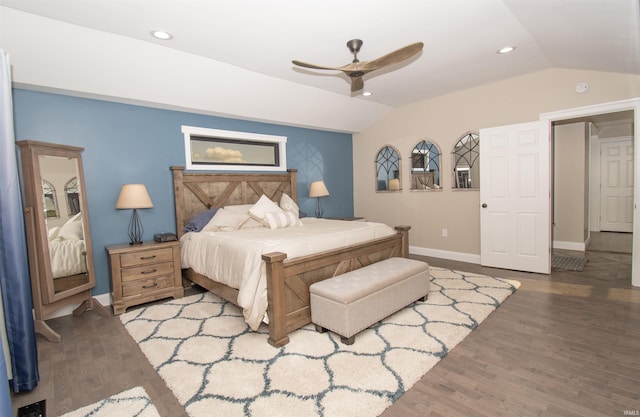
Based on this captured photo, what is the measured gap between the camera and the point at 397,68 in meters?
3.85

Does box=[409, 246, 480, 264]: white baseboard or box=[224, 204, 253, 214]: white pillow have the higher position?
box=[224, 204, 253, 214]: white pillow

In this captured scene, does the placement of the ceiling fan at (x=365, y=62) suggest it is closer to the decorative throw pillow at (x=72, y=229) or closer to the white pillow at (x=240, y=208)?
the white pillow at (x=240, y=208)

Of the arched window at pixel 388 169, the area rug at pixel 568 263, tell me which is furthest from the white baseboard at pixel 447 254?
the arched window at pixel 388 169

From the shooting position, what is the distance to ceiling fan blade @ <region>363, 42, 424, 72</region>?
246 cm

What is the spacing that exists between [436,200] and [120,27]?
15.8 ft

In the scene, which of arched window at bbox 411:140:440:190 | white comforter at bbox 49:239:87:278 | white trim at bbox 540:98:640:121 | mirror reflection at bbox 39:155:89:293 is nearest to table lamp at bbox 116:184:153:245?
mirror reflection at bbox 39:155:89:293

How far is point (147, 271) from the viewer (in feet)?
11.6

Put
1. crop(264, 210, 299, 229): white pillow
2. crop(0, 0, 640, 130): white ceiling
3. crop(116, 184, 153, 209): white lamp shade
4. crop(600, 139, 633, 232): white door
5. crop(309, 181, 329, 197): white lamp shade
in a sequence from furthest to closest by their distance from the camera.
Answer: crop(600, 139, 633, 232): white door → crop(309, 181, 329, 197): white lamp shade → crop(264, 210, 299, 229): white pillow → crop(116, 184, 153, 209): white lamp shade → crop(0, 0, 640, 130): white ceiling

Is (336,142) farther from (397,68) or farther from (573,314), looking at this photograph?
(573,314)

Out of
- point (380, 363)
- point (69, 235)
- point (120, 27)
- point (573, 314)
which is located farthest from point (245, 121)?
point (573, 314)

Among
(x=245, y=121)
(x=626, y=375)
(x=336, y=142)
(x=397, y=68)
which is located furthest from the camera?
(x=336, y=142)

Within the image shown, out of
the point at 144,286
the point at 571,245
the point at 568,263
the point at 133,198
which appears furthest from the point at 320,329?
the point at 571,245

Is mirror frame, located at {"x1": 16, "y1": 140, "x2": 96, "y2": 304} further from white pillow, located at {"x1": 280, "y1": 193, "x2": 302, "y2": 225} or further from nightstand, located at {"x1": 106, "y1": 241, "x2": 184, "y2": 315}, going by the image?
white pillow, located at {"x1": 280, "y1": 193, "x2": 302, "y2": 225}

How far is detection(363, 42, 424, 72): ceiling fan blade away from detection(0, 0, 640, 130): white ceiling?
0.35 m
